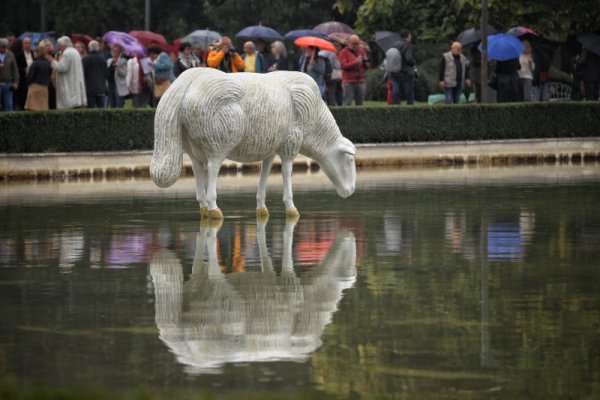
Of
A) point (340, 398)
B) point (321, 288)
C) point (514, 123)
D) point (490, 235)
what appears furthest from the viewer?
point (514, 123)

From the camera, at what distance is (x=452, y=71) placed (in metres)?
34.8

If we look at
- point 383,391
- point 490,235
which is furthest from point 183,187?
point 383,391

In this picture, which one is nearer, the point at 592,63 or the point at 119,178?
the point at 119,178

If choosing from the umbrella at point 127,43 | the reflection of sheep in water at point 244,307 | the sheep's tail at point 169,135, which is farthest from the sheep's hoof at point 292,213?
the umbrella at point 127,43

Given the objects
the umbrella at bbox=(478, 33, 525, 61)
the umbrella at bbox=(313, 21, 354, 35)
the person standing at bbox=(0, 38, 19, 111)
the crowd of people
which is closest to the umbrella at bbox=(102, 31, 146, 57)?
the crowd of people

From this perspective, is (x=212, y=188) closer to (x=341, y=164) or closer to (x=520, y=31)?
(x=341, y=164)

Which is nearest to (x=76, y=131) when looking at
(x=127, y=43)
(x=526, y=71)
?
(x=127, y=43)


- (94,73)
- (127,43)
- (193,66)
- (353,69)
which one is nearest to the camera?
(94,73)

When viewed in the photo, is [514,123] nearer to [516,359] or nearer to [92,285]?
[92,285]

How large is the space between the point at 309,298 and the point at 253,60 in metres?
20.7

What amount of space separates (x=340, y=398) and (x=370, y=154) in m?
21.7

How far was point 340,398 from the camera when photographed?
8.59m

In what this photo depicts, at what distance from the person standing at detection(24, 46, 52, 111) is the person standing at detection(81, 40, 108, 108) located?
161 cm

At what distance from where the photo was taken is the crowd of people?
30.3 m
